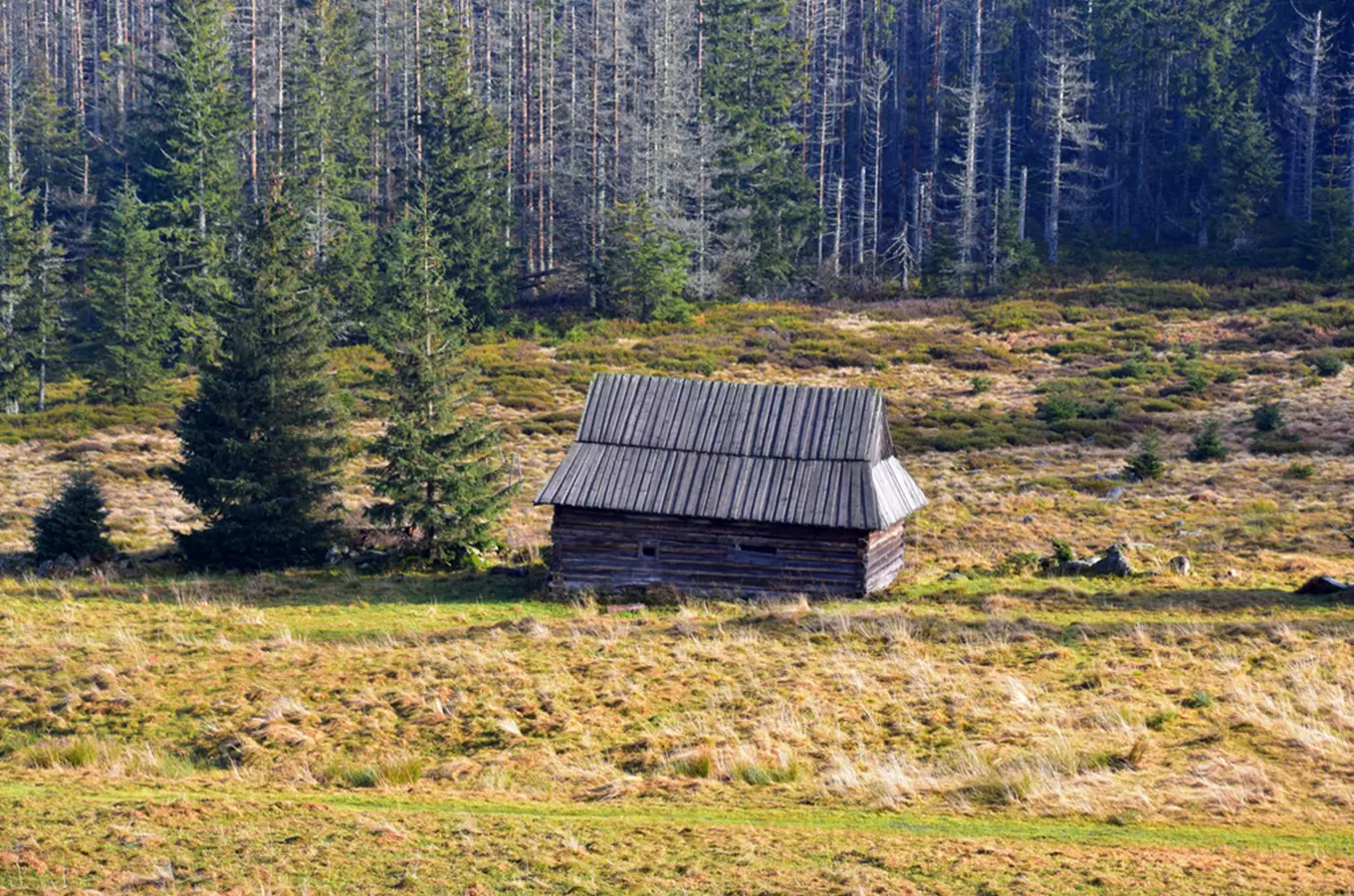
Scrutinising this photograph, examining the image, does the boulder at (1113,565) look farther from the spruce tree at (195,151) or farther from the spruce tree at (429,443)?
the spruce tree at (195,151)

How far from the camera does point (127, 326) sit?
5509 cm

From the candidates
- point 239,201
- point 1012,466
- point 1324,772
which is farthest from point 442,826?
point 239,201

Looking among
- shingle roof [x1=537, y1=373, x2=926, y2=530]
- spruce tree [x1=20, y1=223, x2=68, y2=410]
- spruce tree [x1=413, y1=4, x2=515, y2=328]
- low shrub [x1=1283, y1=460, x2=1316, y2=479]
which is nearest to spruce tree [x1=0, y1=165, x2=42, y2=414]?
spruce tree [x1=20, y1=223, x2=68, y2=410]

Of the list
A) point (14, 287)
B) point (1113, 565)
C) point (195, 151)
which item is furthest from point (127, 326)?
point (1113, 565)

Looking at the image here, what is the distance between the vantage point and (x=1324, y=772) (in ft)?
48.2

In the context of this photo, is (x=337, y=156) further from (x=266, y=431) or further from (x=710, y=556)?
(x=710, y=556)

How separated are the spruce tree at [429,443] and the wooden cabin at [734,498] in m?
3.63

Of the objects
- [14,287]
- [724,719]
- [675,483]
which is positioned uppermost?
[14,287]

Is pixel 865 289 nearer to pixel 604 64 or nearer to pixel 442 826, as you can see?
pixel 604 64

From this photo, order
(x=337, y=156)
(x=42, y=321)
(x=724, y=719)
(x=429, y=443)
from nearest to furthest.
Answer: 1. (x=724, y=719)
2. (x=429, y=443)
3. (x=42, y=321)
4. (x=337, y=156)


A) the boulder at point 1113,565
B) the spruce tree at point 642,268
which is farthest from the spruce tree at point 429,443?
the spruce tree at point 642,268

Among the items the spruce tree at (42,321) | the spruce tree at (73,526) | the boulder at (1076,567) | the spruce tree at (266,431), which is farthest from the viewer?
the spruce tree at (42,321)

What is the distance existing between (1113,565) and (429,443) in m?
16.8

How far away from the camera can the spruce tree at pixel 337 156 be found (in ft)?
207
